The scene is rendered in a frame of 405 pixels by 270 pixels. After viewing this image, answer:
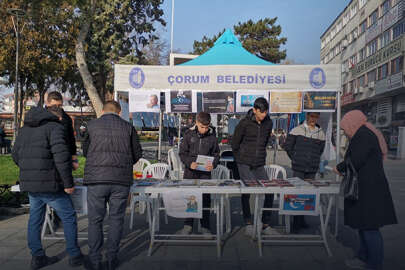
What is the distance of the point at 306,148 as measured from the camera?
15.6ft

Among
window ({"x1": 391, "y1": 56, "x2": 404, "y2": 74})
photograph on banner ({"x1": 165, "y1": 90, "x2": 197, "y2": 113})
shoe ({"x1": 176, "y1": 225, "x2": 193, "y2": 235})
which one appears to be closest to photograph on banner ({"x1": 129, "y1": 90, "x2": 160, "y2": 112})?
photograph on banner ({"x1": 165, "y1": 90, "x2": 197, "y2": 113})

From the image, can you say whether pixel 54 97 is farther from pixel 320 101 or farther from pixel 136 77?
pixel 320 101

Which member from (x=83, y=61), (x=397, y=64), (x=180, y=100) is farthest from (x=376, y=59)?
(x=180, y=100)

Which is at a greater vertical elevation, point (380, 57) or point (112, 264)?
point (380, 57)

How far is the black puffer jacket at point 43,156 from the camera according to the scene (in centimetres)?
325

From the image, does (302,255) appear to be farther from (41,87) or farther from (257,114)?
(41,87)

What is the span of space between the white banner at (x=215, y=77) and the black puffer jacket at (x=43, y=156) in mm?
2556

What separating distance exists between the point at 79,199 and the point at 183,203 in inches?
47.2

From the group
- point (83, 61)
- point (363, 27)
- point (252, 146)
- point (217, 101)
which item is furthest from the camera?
point (363, 27)

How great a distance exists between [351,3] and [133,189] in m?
44.1

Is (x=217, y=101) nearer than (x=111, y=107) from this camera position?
No

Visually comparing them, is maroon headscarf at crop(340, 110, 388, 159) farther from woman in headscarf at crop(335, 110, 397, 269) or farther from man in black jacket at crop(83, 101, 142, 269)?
man in black jacket at crop(83, 101, 142, 269)

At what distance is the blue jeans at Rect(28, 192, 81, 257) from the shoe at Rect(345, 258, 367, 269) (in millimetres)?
2968

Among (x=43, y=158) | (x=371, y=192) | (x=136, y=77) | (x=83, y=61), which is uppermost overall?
(x=83, y=61)
